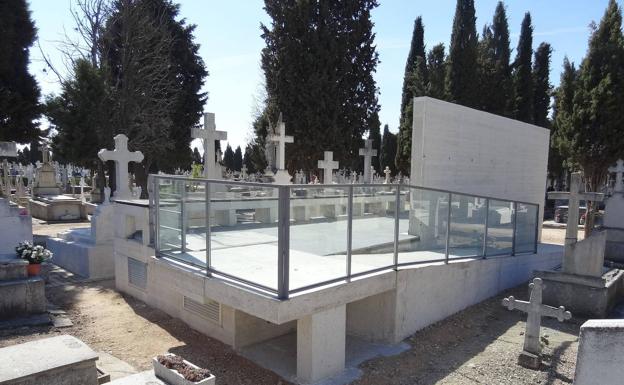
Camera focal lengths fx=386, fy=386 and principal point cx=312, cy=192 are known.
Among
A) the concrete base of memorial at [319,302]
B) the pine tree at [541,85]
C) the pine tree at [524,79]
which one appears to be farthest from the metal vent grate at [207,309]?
the pine tree at [541,85]

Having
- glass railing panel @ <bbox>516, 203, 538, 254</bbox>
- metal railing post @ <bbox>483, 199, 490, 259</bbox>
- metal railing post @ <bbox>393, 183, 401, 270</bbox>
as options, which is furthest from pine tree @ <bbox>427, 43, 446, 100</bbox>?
metal railing post @ <bbox>393, 183, 401, 270</bbox>

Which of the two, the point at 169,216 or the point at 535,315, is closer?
the point at 535,315

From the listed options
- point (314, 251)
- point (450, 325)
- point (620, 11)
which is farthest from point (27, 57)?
point (620, 11)

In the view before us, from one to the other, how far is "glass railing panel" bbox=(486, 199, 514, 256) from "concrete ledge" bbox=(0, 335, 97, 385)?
652 cm

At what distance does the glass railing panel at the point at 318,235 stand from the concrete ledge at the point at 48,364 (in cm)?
203

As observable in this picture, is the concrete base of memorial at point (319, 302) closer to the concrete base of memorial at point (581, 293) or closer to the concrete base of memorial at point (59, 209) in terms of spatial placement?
the concrete base of memorial at point (581, 293)

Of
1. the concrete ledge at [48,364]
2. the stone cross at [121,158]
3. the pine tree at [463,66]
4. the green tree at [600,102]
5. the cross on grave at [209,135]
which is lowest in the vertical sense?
the concrete ledge at [48,364]

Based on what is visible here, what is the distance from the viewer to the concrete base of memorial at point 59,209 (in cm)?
1686

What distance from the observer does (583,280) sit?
6.45 meters

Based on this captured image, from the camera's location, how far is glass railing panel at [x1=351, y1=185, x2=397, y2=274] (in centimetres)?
474

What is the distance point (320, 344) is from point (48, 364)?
2.54 metres

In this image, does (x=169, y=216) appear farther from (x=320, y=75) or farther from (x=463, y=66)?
(x=463, y=66)

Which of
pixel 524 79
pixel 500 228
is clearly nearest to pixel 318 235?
pixel 500 228

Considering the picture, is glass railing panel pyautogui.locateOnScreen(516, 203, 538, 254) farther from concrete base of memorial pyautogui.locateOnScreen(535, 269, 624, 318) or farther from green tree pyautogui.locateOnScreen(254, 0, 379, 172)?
green tree pyautogui.locateOnScreen(254, 0, 379, 172)
